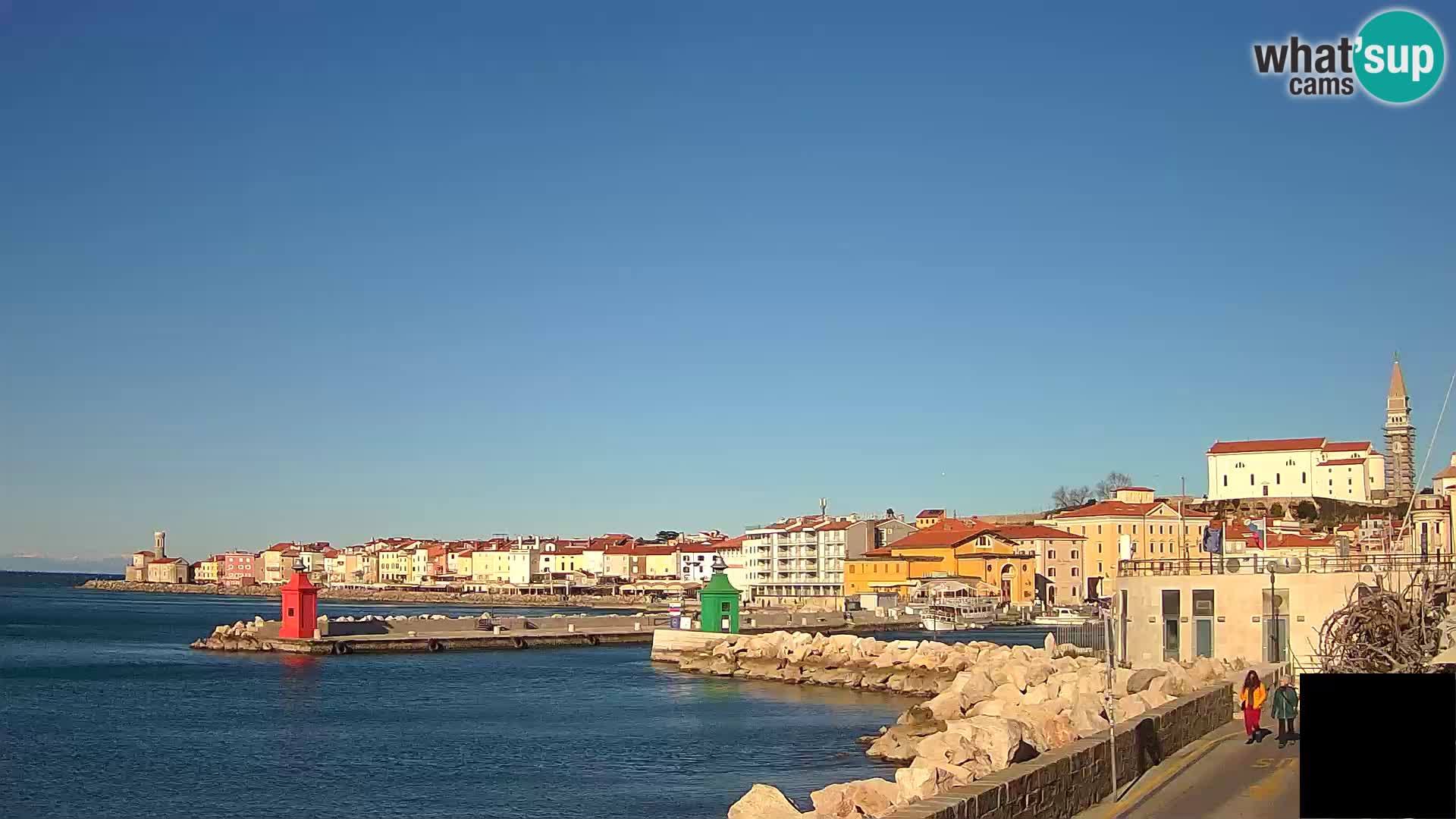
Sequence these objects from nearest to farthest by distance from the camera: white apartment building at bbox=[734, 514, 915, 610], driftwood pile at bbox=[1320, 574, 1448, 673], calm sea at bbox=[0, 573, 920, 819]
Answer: driftwood pile at bbox=[1320, 574, 1448, 673] → calm sea at bbox=[0, 573, 920, 819] → white apartment building at bbox=[734, 514, 915, 610]

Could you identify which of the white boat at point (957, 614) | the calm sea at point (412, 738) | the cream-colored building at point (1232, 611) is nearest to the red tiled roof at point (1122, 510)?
the white boat at point (957, 614)

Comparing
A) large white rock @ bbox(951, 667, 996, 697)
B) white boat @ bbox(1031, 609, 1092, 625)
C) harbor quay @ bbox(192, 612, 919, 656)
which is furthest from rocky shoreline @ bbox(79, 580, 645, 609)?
large white rock @ bbox(951, 667, 996, 697)

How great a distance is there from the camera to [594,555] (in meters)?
178

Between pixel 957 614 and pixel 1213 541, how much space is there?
62.7 meters

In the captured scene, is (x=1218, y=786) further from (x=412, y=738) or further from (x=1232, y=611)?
(x=412, y=738)

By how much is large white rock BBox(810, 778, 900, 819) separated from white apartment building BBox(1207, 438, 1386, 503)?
12360 cm

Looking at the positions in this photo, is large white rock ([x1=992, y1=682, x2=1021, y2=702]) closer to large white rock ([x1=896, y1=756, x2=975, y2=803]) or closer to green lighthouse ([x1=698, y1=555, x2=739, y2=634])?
large white rock ([x1=896, y1=756, x2=975, y2=803])

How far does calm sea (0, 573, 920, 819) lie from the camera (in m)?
26.4

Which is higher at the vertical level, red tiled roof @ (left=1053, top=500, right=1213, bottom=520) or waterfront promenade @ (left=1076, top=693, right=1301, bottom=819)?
red tiled roof @ (left=1053, top=500, right=1213, bottom=520)

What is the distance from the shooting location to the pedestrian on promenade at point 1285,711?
1759 cm

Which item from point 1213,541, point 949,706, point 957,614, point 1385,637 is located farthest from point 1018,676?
point 957,614

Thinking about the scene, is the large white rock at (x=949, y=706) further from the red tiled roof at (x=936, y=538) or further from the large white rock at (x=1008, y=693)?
the red tiled roof at (x=936, y=538)

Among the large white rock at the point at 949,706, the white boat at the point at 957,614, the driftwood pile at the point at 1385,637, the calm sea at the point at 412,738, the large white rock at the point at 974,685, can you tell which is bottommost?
the white boat at the point at 957,614

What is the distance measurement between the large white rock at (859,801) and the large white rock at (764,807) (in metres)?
0.44
